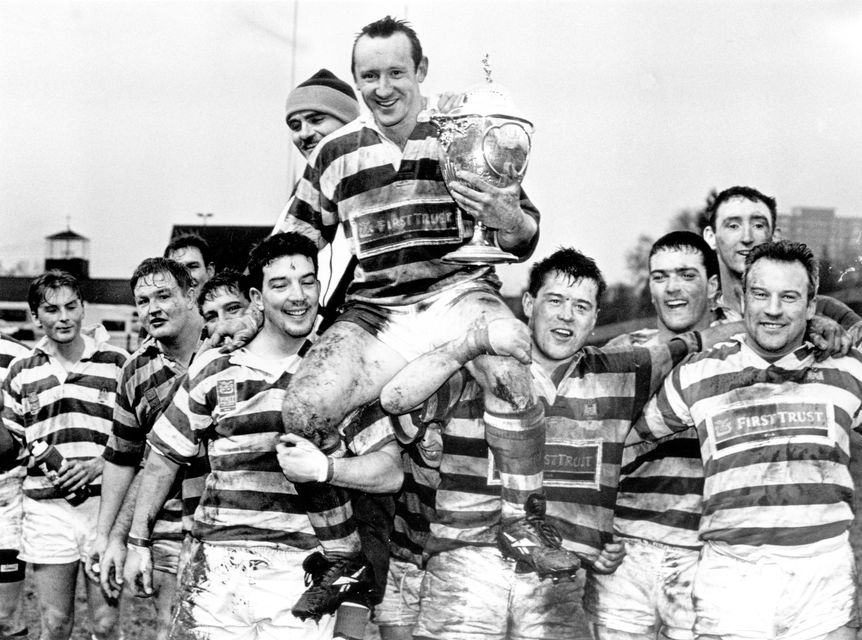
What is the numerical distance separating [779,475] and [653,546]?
21.8 inches

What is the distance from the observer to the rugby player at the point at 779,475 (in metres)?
3.13

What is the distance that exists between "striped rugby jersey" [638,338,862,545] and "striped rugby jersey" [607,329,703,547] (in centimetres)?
19

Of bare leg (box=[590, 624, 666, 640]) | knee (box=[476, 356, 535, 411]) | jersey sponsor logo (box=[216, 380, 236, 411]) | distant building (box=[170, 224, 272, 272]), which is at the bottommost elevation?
bare leg (box=[590, 624, 666, 640])

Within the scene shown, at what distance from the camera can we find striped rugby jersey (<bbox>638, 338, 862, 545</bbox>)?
313cm

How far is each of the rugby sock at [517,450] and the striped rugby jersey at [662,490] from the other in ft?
1.54

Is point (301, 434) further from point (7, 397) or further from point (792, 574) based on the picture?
point (7, 397)

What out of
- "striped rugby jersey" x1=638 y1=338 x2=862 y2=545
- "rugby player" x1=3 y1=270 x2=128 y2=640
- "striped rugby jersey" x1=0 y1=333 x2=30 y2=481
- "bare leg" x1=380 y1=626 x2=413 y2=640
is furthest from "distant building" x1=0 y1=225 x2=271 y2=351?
"striped rugby jersey" x1=638 y1=338 x2=862 y2=545

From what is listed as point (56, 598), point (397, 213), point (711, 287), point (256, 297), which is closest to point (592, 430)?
point (711, 287)

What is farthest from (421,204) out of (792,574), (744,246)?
(792,574)

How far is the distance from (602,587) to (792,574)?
681 millimetres

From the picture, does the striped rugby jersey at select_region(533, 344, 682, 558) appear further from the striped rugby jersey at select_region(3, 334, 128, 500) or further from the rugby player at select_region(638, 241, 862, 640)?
the striped rugby jersey at select_region(3, 334, 128, 500)

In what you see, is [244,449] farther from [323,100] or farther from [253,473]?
[323,100]

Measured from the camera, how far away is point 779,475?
3137mm

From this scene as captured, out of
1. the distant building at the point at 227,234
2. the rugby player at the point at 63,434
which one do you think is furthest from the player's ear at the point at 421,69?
the distant building at the point at 227,234
